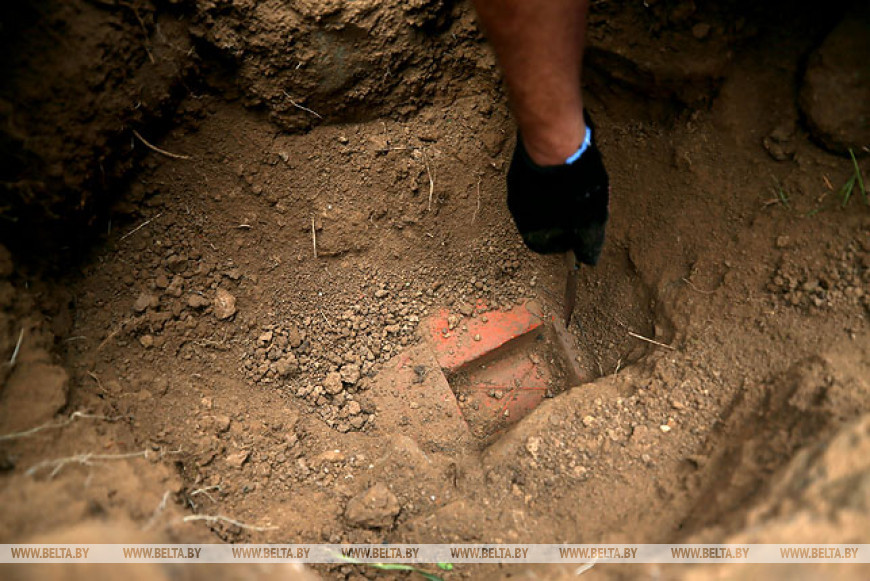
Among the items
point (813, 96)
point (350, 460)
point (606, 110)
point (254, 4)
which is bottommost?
point (350, 460)

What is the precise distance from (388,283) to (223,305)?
610 millimetres

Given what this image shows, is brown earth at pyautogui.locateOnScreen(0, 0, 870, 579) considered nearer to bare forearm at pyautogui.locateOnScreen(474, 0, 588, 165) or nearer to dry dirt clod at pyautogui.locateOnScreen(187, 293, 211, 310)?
dry dirt clod at pyautogui.locateOnScreen(187, 293, 211, 310)

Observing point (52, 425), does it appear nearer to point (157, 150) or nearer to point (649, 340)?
point (157, 150)

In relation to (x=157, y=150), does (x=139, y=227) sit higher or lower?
lower

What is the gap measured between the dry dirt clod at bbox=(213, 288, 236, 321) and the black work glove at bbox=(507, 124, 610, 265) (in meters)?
1.03

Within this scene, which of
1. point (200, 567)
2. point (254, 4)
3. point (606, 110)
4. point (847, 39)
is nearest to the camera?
point (200, 567)

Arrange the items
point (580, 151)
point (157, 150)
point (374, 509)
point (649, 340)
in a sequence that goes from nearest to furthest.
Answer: point (580, 151) → point (374, 509) → point (157, 150) → point (649, 340)

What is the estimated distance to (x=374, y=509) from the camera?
1651 mm

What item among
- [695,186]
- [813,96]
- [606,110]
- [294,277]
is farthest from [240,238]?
[813,96]

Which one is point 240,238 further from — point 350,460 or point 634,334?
point 634,334

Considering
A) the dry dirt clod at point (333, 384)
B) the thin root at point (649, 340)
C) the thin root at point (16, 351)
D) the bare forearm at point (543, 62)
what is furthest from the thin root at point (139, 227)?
the thin root at point (649, 340)

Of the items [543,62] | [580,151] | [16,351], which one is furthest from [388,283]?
[16,351]

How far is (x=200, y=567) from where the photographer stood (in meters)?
1.16

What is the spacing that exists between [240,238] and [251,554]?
1063 millimetres
